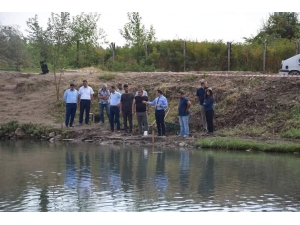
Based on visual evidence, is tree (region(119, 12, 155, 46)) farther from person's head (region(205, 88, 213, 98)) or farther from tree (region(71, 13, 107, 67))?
person's head (region(205, 88, 213, 98))

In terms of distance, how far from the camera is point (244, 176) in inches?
672

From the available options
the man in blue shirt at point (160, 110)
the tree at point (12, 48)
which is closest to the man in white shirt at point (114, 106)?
the man in blue shirt at point (160, 110)

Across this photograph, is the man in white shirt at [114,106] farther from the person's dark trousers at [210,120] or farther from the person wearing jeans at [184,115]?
the person's dark trousers at [210,120]

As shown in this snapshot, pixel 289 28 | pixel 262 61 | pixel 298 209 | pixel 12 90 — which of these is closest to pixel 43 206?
pixel 298 209

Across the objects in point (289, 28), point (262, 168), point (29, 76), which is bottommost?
point (262, 168)

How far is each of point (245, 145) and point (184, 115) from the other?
8.89ft

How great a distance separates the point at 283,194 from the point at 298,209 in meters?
1.72

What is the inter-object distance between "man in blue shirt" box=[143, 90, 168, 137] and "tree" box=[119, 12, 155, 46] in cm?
2193

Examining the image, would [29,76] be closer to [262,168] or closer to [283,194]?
[262,168]

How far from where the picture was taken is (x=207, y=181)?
1620 cm

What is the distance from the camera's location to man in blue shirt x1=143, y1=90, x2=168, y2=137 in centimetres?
2483

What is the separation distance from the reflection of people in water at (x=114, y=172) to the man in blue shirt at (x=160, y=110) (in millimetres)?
3046

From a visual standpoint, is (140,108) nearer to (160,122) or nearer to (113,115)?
(160,122)

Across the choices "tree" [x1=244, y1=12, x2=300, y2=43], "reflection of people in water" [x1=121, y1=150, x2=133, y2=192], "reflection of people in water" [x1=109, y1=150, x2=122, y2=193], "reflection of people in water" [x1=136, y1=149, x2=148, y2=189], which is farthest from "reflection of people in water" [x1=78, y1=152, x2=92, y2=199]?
"tree" [x1=244, y1=12, x2=300, y2=43]
